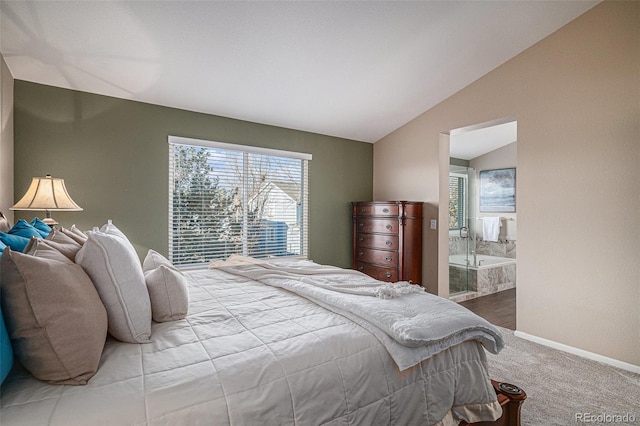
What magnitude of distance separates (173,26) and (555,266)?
381 centimetres

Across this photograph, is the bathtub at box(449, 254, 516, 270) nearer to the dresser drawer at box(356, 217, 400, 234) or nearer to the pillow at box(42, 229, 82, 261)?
the dresser drawer at box(356, 217, 400, 234)

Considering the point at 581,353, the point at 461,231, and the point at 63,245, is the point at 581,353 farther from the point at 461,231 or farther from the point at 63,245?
the point at 63,245

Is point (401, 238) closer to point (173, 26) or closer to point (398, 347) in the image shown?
point (398, 347)

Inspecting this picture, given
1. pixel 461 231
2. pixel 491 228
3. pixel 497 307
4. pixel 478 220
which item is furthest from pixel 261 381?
pixel 478 220

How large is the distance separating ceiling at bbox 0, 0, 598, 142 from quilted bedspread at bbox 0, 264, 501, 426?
2.07 meters

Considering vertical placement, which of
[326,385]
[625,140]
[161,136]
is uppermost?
[161,136]

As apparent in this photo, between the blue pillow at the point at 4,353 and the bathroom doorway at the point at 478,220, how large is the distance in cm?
398

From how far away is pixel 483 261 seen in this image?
530cm

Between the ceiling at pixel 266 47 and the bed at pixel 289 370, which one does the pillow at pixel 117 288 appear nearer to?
the bed at pixel 289 370

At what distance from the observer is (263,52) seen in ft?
9.17

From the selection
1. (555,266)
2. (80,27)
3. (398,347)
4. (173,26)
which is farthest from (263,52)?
(555,266)

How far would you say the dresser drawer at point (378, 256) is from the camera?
164 inches

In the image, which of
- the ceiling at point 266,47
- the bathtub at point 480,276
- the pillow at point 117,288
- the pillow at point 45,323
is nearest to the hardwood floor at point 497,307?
the bathtub at point 480,276

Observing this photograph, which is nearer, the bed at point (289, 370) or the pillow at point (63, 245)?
the bed at point (289, 370)
